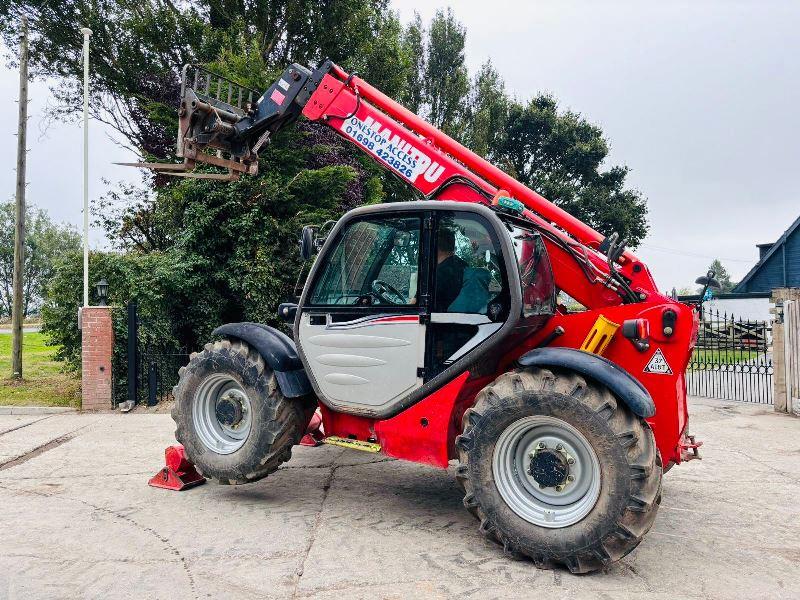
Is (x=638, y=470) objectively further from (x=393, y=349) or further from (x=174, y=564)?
(x=174, y=564)

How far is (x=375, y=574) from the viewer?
3.61m

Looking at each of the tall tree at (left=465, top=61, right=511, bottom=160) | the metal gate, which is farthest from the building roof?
the metal gate

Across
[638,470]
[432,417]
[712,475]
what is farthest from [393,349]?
[712,475]

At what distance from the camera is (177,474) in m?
5.35

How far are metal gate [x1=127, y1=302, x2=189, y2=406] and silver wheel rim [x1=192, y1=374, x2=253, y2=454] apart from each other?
5.66 metres

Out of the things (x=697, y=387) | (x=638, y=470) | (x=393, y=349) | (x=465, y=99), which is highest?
(x=465, y=99)

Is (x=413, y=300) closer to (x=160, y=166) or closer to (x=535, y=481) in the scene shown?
(x=535, y=481)

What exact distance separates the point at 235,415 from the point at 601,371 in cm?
297

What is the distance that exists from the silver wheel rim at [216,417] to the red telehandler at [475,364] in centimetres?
1

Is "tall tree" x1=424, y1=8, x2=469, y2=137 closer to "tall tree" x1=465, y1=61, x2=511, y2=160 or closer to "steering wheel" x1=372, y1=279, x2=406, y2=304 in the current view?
"tall tree" x1=465, y1=61, x2=511, y2=160

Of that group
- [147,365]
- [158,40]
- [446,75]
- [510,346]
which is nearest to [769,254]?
[446,75]

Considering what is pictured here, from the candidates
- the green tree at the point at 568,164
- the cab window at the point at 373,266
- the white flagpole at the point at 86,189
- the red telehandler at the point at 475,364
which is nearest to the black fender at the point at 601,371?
the red telehandler at the point at 475,364

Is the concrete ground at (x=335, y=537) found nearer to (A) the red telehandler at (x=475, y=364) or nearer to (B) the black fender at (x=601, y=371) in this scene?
(A) the red telehandler at (x=475, y=364)

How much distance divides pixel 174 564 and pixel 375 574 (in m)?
1.25
